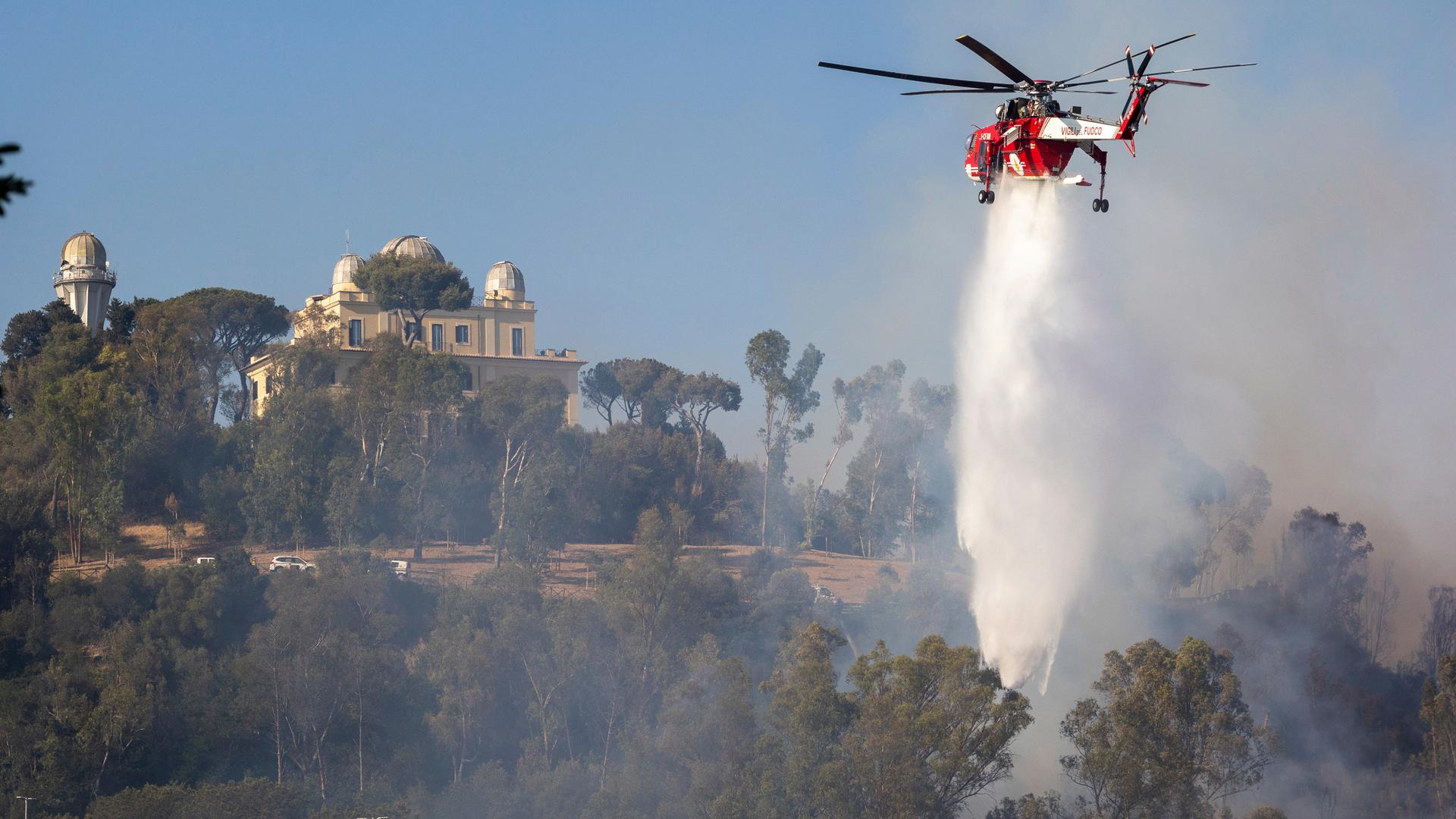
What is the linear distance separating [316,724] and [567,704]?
11.2 m

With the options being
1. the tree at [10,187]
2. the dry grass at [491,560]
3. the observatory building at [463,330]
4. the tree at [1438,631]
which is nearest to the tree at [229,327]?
the observatory building at [463,330]

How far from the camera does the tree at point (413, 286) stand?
111375mm

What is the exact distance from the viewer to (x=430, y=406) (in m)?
101

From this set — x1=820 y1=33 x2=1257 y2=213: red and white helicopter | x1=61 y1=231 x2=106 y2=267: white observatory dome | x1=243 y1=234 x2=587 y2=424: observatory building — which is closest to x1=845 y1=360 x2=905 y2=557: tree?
x1=243 y1=234 x2=587 y2=424: observatory building

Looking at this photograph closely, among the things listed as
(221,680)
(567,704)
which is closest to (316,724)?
(221,680)

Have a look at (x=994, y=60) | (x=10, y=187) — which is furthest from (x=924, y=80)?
(x=10, y=187)

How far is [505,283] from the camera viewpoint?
121 m

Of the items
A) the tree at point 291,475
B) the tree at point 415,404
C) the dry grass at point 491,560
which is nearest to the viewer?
the dry grass at point 491,560

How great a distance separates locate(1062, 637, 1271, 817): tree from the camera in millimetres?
60062

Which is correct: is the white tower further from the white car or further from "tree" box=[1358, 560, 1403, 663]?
"tree" box=[1358, 560, 1403, 663]

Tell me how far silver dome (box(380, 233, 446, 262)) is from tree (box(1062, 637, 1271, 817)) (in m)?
68.9

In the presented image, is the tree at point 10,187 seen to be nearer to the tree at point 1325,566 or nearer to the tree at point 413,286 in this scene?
the tree at point 1325,566

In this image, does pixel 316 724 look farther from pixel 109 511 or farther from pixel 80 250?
pixel 80 250

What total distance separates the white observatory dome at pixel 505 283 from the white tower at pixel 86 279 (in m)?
26.0
